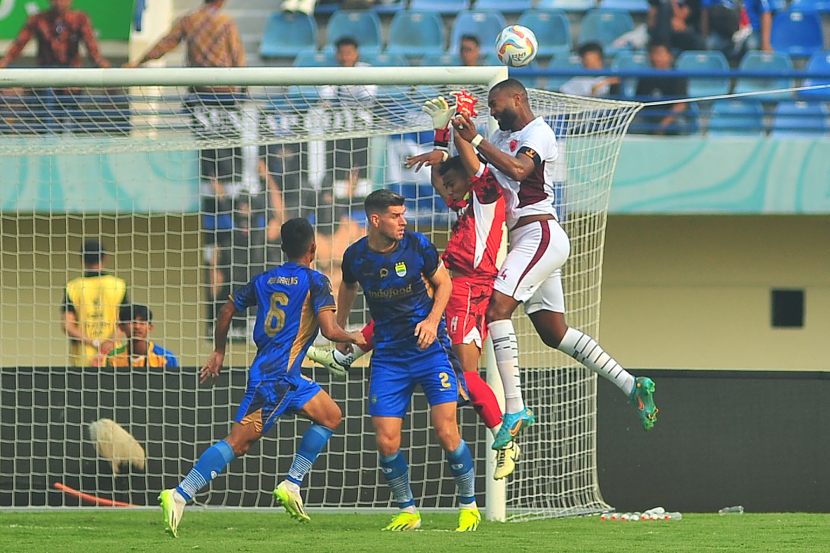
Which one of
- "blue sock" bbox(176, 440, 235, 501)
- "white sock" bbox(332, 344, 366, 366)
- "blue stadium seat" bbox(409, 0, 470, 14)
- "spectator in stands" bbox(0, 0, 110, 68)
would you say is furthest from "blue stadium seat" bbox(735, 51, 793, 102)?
"blue sock" bbox(176, 440, 235, 501)

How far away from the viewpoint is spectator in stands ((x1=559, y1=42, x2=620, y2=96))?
37.3ft

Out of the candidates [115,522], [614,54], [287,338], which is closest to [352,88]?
[287,338]

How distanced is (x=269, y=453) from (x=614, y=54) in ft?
20.3

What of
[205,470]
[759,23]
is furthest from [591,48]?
[205,470]

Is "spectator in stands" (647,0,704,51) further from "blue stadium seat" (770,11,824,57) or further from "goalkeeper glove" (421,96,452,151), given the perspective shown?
"goalkeeper glove" (421,96,452,151)

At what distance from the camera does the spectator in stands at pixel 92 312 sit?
864 centimetres

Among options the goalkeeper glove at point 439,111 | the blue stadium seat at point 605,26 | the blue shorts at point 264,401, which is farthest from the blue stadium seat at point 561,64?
the blue shorts at point 264,401

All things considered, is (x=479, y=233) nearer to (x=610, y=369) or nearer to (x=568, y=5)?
(x=610, y=369)

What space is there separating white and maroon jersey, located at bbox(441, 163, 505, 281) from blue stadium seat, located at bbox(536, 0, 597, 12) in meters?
6.65

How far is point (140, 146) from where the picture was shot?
848 centimetres

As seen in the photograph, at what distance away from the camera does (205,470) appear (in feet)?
20.3

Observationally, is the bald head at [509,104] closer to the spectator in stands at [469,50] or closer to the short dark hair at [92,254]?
the short dark hair at [92,254]

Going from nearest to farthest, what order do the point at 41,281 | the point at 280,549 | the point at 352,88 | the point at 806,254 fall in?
the point at 280,549
the point at 352,88
the point at 41,281
the point at 806,254

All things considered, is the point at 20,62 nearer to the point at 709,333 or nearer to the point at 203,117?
the point at 203,117
